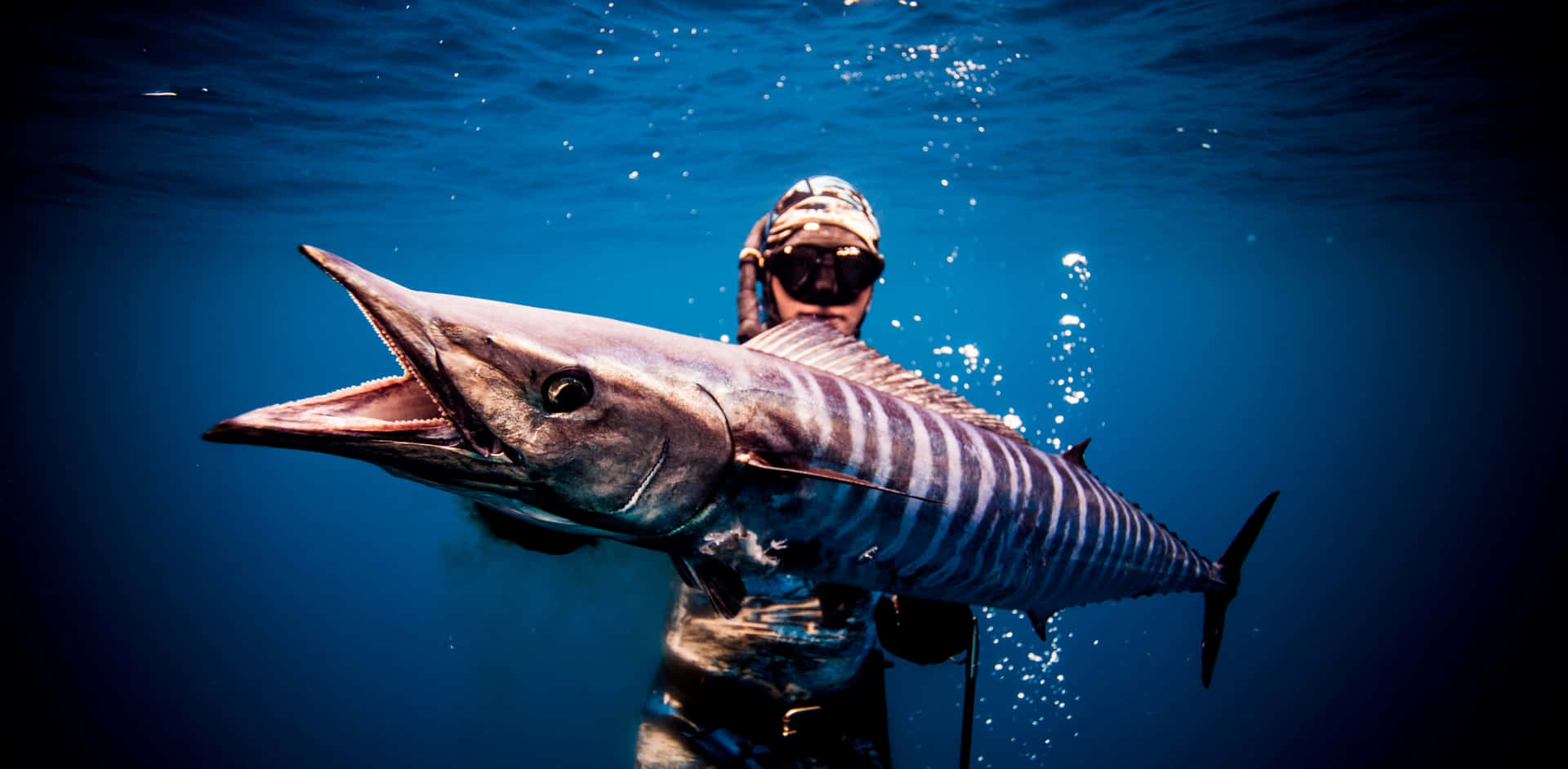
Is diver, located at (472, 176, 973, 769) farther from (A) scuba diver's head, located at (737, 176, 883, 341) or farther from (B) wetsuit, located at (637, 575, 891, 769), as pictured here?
(A) scuba diver's head, located at (737, 176, 883, 341)

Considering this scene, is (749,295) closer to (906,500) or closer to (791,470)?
(906,500)

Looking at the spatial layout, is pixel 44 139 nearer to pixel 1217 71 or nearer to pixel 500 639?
pixel 500 639

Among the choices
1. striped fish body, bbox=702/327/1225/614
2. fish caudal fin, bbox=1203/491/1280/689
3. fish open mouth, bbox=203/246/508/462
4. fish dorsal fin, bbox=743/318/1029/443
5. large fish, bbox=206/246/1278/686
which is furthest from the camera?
fish caudal fin, bbox=1203/491/1280/689

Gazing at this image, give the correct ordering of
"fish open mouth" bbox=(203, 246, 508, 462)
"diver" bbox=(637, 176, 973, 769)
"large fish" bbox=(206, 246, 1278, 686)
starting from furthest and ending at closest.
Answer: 1. "diver" bbox=(637, 176, 973, 769)
2. "large fish" bbox=(206, 246, 1278, 686)
3. "fish open mouth" bbox=(203, 246, 508, 462)

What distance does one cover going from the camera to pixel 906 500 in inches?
66.9

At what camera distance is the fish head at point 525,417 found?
41.9 inches

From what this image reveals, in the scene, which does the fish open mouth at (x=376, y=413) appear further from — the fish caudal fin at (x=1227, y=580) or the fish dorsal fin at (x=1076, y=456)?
the fish caudal fin at (x=1227, y=580)

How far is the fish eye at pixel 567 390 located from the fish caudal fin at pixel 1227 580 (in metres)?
3.32

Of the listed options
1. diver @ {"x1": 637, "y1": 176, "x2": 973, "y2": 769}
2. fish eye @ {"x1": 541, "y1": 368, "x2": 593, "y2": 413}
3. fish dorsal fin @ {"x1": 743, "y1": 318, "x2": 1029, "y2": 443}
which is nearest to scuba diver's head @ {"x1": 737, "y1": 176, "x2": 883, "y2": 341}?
fish dorsal fin @ {"x1": 743, "y1": 318, "x2": 1029, "y2": 443}

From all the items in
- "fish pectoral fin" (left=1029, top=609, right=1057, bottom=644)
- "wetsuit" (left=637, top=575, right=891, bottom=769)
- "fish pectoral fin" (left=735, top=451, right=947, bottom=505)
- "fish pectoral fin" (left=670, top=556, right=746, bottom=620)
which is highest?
"fish pectoral fin" (left=735, top=451, right=947, bottom=505)

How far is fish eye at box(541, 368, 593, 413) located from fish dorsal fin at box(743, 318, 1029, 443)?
0.64 meters

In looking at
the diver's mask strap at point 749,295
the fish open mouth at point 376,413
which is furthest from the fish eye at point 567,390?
the diver's mask strap at point 749,295

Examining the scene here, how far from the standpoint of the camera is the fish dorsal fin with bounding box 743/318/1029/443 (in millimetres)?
1832

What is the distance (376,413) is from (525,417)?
1.00 ft
